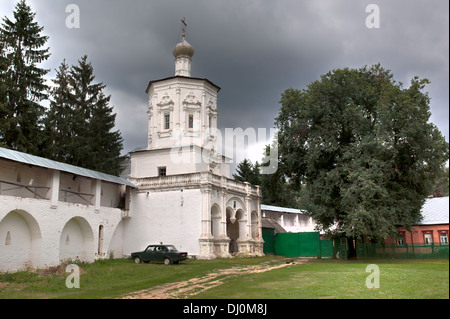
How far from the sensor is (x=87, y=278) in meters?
19.4

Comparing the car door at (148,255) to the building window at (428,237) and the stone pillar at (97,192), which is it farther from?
the building window at (428,237)

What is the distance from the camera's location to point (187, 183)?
104 ft

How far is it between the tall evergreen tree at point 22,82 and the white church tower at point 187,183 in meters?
8.64

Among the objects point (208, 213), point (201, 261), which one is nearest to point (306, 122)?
point (208, 213)

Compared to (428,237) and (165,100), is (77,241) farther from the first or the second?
(428,237)

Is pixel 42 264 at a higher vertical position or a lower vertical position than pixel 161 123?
lower

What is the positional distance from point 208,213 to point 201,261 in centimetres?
394

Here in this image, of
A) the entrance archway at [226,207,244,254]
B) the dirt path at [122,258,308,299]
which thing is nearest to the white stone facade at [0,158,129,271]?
the entrance archway at [226,207,244,254]

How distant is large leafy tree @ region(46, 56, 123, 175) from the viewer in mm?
37438

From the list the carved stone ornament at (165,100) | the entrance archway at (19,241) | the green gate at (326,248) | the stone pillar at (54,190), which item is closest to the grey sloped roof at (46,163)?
the stone pillar at (54,190)

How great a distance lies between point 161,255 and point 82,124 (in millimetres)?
18150

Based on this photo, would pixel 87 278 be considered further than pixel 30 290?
Yes
